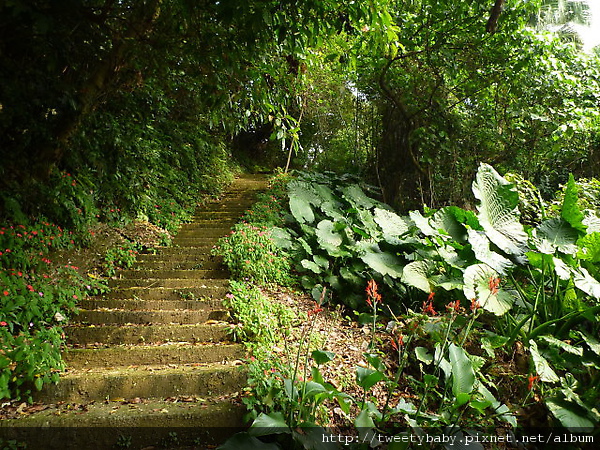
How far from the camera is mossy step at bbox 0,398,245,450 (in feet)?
6.79

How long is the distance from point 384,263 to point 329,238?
0.91m

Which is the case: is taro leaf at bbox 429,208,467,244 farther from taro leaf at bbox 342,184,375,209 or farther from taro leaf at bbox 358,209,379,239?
taro leaf at bbox 342,184,375,209

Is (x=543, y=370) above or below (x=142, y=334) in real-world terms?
above

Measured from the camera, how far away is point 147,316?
329 cm

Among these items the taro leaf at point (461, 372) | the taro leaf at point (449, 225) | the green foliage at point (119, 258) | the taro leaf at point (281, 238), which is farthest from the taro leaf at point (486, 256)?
the green foliage at point (119, 258)

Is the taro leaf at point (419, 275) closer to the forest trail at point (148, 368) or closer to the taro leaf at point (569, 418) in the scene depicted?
the taro leaf at point (569, 418)

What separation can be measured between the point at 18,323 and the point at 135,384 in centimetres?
110

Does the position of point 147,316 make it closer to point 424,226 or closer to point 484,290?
point 424,226

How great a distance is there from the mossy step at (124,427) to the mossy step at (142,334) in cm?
79

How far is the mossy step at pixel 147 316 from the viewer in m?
3.27

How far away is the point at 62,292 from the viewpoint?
128 inches

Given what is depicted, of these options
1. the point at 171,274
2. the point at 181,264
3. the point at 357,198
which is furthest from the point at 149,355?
the point at 357,198

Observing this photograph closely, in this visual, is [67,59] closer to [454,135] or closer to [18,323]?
[18,323]

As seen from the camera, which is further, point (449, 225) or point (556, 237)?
point (449, 225)
